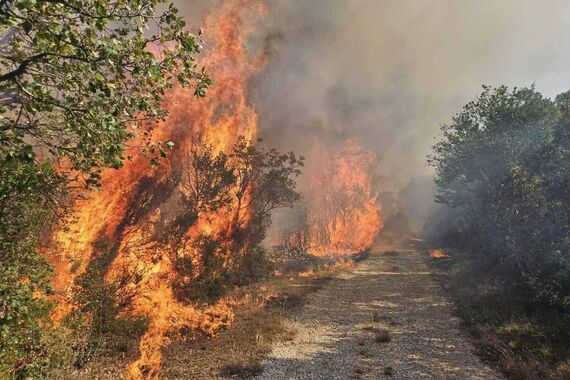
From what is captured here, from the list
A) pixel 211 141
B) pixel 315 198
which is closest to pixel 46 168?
pixel 211 141

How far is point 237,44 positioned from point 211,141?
10863 millimetres

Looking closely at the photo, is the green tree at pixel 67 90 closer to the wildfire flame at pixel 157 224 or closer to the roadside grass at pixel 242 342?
the wildfire flame at pixel 157 224

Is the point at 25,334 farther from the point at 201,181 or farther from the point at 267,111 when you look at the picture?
the point at 267,111

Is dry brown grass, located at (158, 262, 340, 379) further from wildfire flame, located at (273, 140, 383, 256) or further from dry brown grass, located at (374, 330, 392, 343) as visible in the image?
wildfire flame, located at (273, 140, 383, 256)

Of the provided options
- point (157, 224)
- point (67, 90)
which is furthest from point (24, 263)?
point (157, 224)

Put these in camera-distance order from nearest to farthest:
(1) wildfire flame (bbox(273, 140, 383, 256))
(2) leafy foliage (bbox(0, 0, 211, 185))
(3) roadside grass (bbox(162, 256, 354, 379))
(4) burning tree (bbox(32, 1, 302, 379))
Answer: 1. (2) leafy foliage (bbox(0, 0, 211, 185))
2. (3) roadside grass (bbox(162, 256, 354, 379))
3. (4) burning tree (bbox(32, 1, 302, 379))
4. (1) wildfire flame (bbox(273, 140, 383, 256))

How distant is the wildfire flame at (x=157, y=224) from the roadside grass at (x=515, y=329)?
14.1 m

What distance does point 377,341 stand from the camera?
17.6 metres

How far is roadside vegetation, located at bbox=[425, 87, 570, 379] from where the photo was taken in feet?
52.2

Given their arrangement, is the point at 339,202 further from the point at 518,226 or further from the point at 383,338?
the point at 383,338

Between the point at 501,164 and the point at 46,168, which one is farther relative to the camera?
the point at 501,164

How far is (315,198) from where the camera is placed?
79938 millimetres

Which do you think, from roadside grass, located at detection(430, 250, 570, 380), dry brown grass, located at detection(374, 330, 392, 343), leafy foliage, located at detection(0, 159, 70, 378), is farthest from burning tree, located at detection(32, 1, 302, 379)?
roadside grass, located at detection(430, 250, 570, 380)

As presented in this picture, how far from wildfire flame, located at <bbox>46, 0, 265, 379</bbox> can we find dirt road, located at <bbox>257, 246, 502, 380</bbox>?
5424 millimetres
